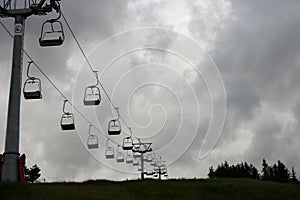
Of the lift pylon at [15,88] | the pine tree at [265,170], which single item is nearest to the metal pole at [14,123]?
the lift pylon at [15,88]

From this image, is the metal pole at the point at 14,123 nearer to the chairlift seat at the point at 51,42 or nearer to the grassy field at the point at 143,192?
the grassy field at the point at 143,192

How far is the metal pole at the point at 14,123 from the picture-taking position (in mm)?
23703

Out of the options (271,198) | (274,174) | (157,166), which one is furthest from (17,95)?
(274,174)

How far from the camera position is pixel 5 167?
940 inches

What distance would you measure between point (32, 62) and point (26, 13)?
2.98 m

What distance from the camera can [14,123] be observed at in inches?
949

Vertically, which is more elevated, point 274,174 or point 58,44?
point 274,174

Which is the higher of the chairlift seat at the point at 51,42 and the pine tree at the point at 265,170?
the pine tree at the point at 265,170

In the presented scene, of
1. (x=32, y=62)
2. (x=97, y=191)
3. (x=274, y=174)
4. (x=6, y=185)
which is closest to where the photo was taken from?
A: (x=6, y=185)

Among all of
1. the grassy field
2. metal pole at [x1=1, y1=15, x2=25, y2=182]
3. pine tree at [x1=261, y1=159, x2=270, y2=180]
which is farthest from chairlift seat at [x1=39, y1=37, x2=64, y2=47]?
pine tree at [x1=261, y1=159, x2=270, y2=180]

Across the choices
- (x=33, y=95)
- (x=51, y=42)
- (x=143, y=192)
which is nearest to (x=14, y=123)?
(x=33, y=95)

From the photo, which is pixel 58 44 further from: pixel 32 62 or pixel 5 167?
pixel 5 167

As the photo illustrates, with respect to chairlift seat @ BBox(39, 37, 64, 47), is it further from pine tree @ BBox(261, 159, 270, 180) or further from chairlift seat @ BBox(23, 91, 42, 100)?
pine tree @ BBox(261, 159, 270, 180)

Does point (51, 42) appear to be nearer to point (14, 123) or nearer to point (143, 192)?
point (14, 123)
